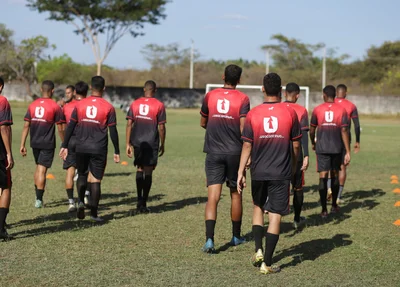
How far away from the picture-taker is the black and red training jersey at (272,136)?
7.25 meters

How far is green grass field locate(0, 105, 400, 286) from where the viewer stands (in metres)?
6.94

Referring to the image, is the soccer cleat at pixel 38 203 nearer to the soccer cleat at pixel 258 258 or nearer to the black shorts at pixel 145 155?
the black shorts at pixel 145 155

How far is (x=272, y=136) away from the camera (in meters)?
7.27

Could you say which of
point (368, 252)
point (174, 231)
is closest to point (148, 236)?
point (174, 231)

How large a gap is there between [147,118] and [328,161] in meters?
3.00

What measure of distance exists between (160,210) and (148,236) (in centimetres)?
237

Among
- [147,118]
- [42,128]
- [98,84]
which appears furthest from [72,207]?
[98,84]

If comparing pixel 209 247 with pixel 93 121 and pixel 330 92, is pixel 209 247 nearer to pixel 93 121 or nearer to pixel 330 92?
pixel 93 121

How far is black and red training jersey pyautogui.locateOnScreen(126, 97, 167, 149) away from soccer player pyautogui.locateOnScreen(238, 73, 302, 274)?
3871mm

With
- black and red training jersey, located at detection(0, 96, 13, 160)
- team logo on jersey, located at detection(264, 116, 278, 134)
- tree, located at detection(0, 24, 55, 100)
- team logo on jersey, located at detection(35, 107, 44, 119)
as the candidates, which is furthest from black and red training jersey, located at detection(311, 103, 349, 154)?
tree, located at detection(0, 24, 55, 100)

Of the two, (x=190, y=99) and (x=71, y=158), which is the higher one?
(x=71, y=158)

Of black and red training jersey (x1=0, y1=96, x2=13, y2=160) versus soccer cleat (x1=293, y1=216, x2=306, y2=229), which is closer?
black and red training jersey (x1=0, y1=96, x2=13, y2=160)

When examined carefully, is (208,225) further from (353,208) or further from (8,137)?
(353,208)

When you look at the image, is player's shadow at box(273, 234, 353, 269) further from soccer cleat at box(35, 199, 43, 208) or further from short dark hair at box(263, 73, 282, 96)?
soccer cleat at box(35, 199, 43, 208)
